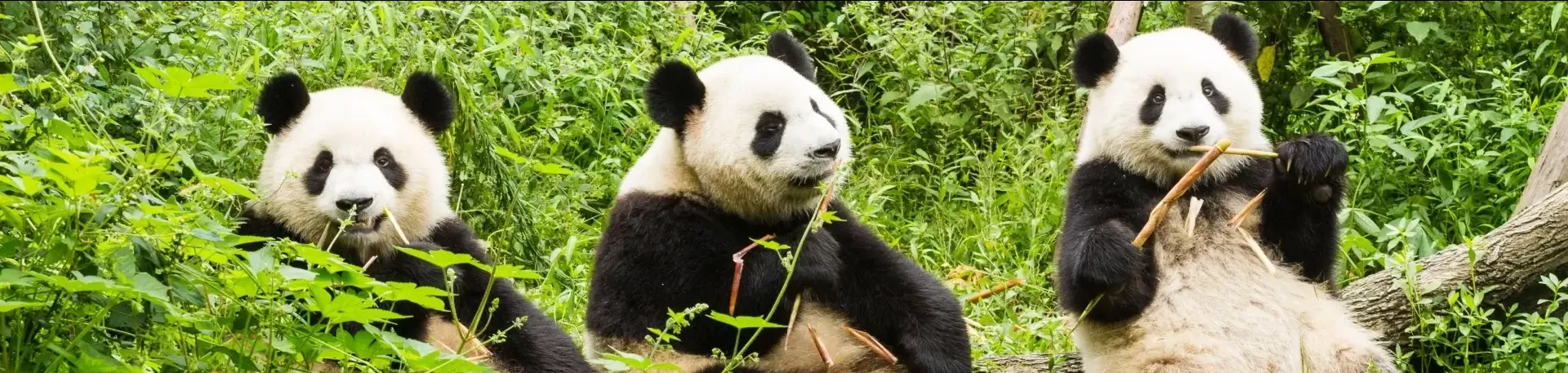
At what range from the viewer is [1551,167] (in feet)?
18.0

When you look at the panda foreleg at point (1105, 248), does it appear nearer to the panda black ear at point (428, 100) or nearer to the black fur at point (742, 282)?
the black fur at point (742, 282)

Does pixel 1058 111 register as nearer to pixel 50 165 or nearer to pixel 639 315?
pixel 639 315

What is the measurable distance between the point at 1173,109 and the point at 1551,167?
1934 mm

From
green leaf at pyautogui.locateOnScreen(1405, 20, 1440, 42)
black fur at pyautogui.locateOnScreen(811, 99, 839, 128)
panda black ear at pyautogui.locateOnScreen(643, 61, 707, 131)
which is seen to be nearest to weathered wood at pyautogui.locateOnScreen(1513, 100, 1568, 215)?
green leaf at pyautogui.locateOnScreen(1405, 20, 1440, 42)

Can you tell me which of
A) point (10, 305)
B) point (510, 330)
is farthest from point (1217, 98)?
point (10, 305)

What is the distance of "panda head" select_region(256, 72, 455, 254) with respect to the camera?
4.25m

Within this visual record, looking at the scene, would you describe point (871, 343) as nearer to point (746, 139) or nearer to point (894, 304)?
point (894, 304)

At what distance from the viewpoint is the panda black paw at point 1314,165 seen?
14.4ft

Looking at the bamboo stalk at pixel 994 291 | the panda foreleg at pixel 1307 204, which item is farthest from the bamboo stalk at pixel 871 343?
the bamboo stalk at pixel 994 291

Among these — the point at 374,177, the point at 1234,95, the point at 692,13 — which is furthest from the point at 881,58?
the point at 374,177

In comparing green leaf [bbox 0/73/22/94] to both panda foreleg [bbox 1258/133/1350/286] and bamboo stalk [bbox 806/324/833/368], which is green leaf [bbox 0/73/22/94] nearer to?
bamboo stalk [bbox 806/324/833/368]

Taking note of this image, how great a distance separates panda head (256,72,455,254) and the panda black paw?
2512 millimetres

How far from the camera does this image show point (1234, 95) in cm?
452

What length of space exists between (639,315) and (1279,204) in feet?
6.42
